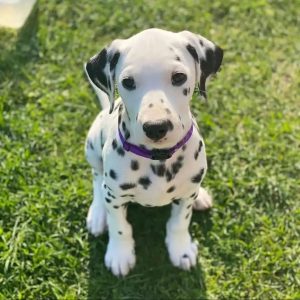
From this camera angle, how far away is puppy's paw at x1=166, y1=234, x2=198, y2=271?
4.57m

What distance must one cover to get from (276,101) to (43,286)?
245cm

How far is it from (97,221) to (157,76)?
5.43ft

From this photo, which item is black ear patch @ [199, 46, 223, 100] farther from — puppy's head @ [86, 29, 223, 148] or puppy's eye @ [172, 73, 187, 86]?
puppy's eye @ [172, 73, 187, 86]

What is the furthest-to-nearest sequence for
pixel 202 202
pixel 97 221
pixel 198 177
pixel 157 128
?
pixel 202 202, pixel 97 221, pixel 198 177, pixel 157 128

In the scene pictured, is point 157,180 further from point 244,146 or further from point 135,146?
point 244,146

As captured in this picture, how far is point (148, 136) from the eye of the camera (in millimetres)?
3383

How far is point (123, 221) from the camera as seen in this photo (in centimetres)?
434

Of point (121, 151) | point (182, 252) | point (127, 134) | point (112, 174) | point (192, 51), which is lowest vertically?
point (182, 252)

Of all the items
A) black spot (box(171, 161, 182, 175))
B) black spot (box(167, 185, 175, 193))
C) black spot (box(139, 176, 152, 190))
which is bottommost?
black spot (box(167, 185, 175, 193))

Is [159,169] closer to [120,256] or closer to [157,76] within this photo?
[157,76]

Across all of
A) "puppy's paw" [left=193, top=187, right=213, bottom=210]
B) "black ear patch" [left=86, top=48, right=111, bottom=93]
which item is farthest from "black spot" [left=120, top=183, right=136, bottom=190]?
"puppy's paw" [left=193, top=187, right=213, bottom=210]

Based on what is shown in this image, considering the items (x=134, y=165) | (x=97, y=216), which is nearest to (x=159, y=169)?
(x=134, y=165)

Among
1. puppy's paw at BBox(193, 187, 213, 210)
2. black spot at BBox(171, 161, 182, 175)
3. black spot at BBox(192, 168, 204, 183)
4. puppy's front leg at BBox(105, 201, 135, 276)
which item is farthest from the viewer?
puppy's paw at BBox(193, 187, 213, 210)

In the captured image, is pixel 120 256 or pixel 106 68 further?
pixel 120 256
